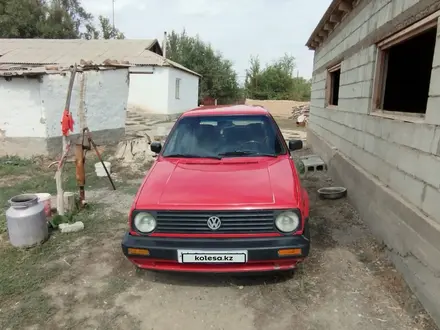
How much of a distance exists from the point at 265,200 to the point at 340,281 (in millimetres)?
1265

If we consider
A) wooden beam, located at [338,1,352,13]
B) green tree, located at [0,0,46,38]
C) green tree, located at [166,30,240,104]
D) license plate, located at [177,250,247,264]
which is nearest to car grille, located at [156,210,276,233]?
license plate, located at [177,250,247,264]

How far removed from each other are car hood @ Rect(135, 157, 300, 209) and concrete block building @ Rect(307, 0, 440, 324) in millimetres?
1229

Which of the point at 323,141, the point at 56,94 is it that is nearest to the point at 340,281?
the point at 323,141

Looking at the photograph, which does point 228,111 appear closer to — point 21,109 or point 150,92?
point 21,109

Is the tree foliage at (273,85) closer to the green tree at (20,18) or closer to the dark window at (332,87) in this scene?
the green tree at (20,18)

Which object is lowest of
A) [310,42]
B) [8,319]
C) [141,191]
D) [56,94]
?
[8,319]

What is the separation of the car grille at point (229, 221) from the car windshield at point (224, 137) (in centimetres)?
107

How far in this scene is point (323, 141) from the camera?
882cm

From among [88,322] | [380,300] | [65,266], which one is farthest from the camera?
[65,266]

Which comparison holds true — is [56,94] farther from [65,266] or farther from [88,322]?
[88,322]

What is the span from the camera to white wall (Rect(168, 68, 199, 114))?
66.0 feet

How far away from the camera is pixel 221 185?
3.15 metres

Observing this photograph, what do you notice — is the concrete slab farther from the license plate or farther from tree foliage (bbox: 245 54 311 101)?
tree foliage (bbox: 245 54 311 101)

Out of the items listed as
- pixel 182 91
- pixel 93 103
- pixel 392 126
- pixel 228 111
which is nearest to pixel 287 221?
pixel 228 111
